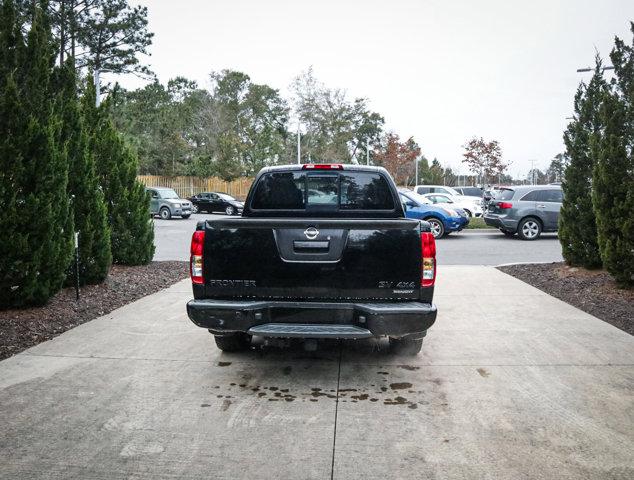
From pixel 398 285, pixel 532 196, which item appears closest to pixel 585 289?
pixel 398 285

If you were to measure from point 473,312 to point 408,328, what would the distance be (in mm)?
3277

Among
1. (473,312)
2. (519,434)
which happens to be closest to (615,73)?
(473,312)

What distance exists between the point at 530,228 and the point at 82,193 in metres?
13.6

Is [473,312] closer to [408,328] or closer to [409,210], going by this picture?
[408,328]

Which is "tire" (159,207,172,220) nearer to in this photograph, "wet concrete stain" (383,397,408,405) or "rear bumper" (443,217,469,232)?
"rear bumper" (443,217,469,232)

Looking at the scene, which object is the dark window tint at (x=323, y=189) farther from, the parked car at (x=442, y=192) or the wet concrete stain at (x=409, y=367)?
the parked car at (x=442, y=192)

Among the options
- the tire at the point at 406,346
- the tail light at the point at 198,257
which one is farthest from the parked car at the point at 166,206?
the tail light at the point at 198,257

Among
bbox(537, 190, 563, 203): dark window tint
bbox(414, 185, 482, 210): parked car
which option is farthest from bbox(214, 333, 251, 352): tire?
bbox(414, 185, 482, 210): parked car

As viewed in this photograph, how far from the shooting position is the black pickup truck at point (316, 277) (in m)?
4.42

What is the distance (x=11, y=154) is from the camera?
6.53m

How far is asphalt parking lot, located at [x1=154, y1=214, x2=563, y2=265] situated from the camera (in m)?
13.4

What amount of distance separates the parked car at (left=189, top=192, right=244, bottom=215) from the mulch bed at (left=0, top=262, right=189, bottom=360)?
70.3 feet

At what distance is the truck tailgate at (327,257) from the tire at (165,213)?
83.0ft

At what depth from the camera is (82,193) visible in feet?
27.5
